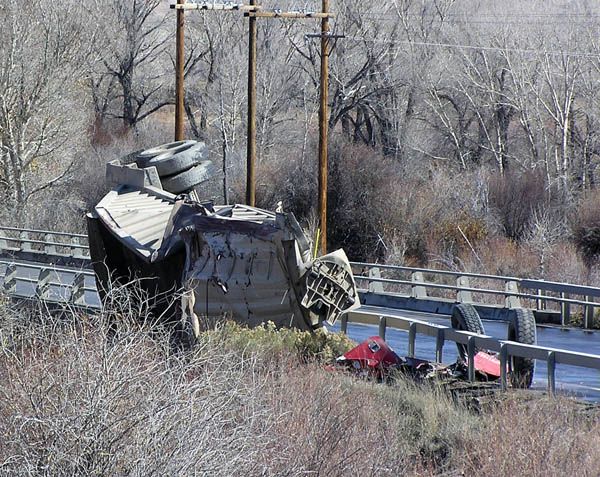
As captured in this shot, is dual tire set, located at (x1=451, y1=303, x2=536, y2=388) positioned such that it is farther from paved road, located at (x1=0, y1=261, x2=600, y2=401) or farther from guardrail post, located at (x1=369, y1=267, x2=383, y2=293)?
guardrail post, located at (x1=369, y1=267, x2=383, y2=293)

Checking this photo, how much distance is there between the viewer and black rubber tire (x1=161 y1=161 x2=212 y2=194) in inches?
828

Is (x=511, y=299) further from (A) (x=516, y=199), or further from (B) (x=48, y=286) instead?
(A) (x=516, y=199)

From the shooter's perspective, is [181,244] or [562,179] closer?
[181,244]

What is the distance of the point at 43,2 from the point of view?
48625mm

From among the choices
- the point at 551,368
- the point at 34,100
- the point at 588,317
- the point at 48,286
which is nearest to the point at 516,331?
the point at 551,368

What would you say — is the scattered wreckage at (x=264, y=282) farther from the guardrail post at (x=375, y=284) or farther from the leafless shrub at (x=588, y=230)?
the leafless shrub at (x=588, y=230)

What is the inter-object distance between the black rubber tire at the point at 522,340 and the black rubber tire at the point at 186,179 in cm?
808

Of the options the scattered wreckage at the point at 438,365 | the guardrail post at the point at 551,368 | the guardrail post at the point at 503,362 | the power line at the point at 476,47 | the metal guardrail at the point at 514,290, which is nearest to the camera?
the guardrail post at the point at 551,368

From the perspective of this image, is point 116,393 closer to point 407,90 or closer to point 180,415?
point 180,415

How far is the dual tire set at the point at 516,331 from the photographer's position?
1310cm

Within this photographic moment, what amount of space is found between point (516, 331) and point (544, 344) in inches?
176

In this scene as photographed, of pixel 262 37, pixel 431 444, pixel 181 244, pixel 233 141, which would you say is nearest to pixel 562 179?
pixel 233 141

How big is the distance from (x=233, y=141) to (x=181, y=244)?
3230cm

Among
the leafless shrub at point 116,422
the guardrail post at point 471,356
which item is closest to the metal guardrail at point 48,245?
the guardrail post at point 471,356
